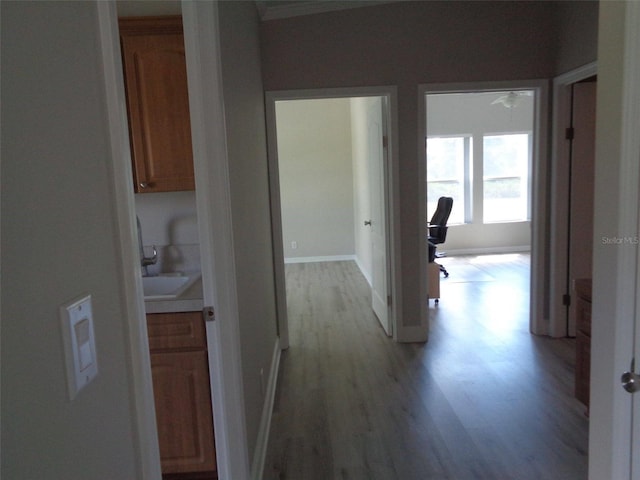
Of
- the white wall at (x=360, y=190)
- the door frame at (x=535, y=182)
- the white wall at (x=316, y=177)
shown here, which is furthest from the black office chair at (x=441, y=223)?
the door frame at (x=535, y=182)

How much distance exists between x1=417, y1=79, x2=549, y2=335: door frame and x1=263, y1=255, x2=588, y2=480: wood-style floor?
33cm

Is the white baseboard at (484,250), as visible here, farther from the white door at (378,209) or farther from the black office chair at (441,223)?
the white door at (378,209)

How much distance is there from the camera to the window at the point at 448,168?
307 inches

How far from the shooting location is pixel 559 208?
365cm

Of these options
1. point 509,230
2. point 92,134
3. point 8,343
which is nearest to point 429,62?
point 92,134

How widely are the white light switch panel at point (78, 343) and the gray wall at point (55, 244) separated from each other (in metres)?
0.01

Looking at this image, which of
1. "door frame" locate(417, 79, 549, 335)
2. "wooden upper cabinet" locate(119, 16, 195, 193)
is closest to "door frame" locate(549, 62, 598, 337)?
"door frame" locate(417, 79, 549, 335)

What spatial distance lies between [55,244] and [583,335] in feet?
9.11

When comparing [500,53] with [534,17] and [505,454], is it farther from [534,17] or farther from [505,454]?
[505,454]

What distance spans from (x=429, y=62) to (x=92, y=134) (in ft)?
11.0

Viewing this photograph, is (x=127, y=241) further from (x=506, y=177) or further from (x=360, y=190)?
(x=506, y=177)

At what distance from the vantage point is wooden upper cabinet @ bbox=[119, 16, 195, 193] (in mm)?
2182

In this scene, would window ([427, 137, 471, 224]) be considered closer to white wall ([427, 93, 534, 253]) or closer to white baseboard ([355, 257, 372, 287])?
white wall ([427, 93, 534, 253])

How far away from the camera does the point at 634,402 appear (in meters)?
1.07
